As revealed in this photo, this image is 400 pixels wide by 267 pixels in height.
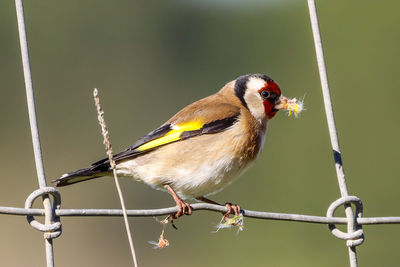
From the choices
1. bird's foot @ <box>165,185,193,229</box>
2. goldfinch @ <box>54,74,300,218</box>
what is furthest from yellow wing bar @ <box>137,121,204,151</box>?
bird's foot @ <box>165,185,193,229</box>

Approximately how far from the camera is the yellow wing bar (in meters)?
4.76

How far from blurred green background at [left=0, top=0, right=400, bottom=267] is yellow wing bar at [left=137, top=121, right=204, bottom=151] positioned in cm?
934

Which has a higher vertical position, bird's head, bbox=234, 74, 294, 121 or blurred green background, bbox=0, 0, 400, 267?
blurred green background, bbox=0, 0, 400, 267

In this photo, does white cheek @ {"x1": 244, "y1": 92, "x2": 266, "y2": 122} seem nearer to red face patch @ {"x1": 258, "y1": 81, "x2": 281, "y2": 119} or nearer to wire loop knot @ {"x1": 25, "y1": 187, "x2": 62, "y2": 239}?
red face patch @ {"x1": 258, "y1": 81, "x2": 281, "y2": 119}

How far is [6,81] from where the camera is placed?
2464 centimetres

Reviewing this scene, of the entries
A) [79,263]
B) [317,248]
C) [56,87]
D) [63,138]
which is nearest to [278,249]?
[317,248]

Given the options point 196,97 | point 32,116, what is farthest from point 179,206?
point 196,97

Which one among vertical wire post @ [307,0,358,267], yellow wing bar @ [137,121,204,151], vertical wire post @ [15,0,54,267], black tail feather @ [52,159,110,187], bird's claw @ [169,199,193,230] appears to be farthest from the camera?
yellow wing bar @ [137,121,204,151]

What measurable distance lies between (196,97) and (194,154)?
23.9 meters

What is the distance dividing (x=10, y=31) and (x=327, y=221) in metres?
26.2

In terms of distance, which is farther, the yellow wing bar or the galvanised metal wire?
the yellow wing bar

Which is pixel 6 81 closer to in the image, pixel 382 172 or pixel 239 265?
pixel 239 265

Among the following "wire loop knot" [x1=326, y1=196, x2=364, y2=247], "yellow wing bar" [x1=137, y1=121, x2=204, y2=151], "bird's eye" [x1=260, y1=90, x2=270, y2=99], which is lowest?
"wire loop knot" [x1=326, y1=196, x2=364, y2=247]

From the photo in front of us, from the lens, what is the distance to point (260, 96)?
16.9 ft
